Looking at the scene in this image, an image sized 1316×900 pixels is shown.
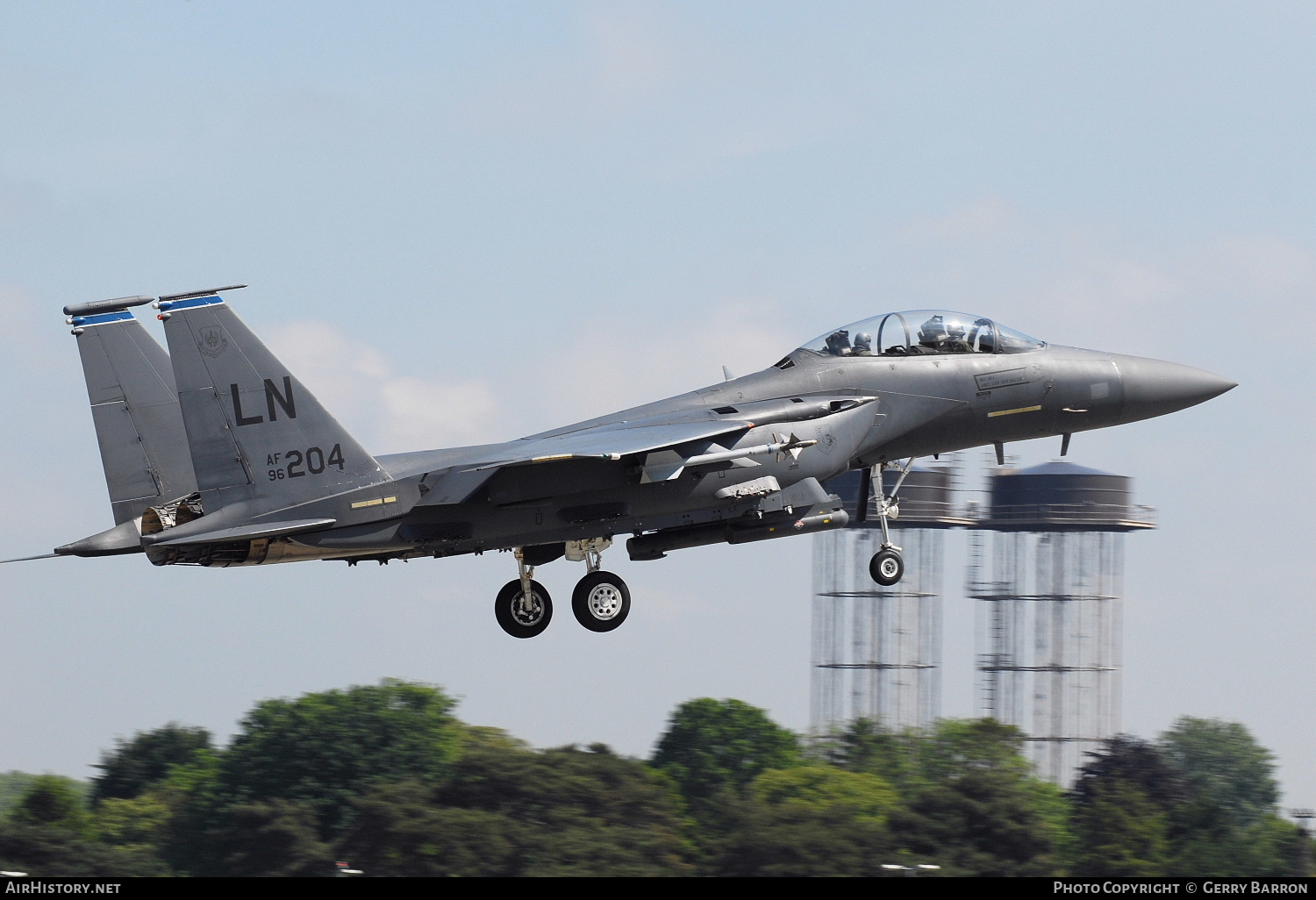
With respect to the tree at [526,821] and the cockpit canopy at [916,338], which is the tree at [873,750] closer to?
the tree at [526,821]

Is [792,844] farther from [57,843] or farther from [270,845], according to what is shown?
[57,843]

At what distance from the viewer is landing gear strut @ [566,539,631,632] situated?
864 inches

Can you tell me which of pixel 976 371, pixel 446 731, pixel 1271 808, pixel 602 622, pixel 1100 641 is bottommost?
pixel 1271 808

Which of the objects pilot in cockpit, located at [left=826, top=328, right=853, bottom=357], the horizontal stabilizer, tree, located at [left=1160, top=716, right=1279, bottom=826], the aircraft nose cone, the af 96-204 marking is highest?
pilot in cockpit, located at [left=826, top=328, right=853, bottom=357]

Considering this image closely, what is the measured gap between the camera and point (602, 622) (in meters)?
22.0

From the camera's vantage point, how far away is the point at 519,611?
2264 centimetres

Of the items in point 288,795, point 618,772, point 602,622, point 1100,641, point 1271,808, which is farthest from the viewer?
point 1271,808

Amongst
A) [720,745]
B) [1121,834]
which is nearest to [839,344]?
[1121,834]

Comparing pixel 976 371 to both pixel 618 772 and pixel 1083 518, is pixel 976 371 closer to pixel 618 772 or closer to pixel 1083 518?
pixel 618 772

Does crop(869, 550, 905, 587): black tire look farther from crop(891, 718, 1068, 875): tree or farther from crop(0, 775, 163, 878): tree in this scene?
crop(0, 775, 163, 878): tree

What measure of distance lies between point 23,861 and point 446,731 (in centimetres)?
2340

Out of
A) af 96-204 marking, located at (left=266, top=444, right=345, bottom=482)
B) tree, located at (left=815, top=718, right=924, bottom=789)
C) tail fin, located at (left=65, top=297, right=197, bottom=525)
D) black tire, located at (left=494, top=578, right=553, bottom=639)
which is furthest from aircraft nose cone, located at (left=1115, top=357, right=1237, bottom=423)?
tree, located at (left=815, top=718, right=924, bottom=789)

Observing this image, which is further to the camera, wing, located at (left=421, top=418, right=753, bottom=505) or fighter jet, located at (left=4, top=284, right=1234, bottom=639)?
fighter jet, located at (left=4, top=284, right=1234, bottom=639)

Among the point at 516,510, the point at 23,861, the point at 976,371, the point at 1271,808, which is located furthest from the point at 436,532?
the point at 1271,808
